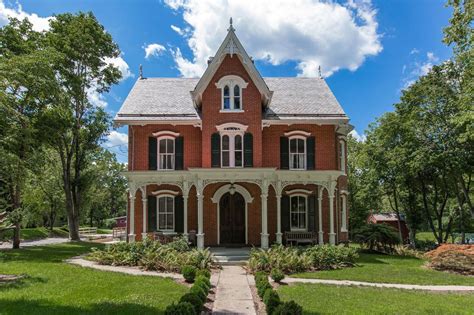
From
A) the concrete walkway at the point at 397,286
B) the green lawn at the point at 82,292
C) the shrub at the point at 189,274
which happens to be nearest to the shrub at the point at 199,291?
the green lawn at the point at 82,292

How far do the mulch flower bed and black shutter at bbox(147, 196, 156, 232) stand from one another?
1334 cm

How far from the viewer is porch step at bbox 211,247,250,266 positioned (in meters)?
16.8

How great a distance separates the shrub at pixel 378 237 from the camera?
21641 millimetres

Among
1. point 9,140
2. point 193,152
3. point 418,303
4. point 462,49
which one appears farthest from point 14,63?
point 462,49

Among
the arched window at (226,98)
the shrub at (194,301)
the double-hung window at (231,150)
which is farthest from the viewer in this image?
the arched window at (226,98)

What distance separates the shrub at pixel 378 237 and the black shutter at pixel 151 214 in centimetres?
1133

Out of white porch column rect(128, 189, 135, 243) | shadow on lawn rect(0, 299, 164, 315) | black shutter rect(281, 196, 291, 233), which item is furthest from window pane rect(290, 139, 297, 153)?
shadow on lawn rect(0, 299, 164, 315)

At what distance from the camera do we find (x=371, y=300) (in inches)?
396

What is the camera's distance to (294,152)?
70.0 ft

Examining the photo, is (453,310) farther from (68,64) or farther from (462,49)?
(68,64)

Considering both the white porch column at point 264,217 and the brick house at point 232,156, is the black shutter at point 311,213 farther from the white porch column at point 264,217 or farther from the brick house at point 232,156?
the white porch column at point 264,217

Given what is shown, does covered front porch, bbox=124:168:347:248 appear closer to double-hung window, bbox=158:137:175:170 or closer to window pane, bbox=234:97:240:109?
double-hung window, bbox=158:137:175:170

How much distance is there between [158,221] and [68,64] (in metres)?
14.0

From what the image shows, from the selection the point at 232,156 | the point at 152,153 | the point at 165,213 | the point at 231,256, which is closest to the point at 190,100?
the point at 152,153
